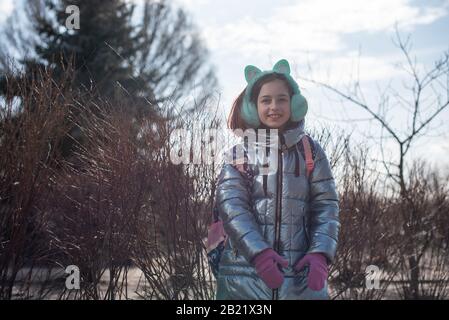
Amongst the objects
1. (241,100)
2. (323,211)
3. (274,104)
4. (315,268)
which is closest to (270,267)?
(315,268)

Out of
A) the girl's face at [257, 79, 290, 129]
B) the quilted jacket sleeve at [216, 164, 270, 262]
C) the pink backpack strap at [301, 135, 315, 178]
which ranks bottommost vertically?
the quilted jacket sleeve at [216, 164, 270, 262]

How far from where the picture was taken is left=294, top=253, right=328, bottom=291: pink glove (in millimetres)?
2686

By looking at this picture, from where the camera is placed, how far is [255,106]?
3070mm

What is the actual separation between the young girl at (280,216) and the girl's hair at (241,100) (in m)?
0.02

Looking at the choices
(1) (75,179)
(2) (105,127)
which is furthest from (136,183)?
(1) (75,179)

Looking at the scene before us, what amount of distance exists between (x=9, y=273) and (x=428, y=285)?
13.9 ft

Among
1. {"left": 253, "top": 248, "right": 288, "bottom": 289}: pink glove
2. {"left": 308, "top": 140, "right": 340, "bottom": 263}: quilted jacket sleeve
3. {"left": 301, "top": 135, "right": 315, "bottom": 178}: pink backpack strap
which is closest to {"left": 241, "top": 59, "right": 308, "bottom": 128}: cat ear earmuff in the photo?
{"left": 301, "top": 135, "right": 315, "bottom": 178}: pink backpack strap

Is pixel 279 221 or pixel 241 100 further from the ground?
pixel 241 100

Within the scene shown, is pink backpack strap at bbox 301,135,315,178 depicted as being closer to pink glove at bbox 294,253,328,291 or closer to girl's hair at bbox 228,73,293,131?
girl's hair at bbox 228,73,293,131

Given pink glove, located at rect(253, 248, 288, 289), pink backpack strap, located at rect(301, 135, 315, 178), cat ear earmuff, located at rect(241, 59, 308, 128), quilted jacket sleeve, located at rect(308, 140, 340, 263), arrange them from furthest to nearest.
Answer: cat ear earmuff, located at rect(241, 59, 308, 128)
pink backpack strap, located at rect(301, 135, 315, 178)
quilted jacket sleeve, located at rect(308, 140, 340, 263)
pink glove, located at rect(253, 248, 288, 289)

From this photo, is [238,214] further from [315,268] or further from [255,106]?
[255,106]

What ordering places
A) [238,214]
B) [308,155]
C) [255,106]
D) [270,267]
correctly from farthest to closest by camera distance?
[255,106] < [308,155] < [238,214] < [270,267]

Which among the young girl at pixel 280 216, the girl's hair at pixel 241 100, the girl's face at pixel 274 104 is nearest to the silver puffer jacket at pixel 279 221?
the young girl at pixel 280 216

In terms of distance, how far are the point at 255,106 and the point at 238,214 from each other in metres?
0.69
